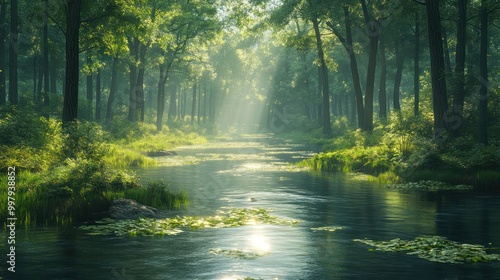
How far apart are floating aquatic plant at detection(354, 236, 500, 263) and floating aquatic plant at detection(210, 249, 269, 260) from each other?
113 inches

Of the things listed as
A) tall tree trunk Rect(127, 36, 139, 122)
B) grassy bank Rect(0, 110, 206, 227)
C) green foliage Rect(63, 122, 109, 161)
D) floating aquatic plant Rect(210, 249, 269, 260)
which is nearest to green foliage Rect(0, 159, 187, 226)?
grassy bank Rect(0, 110, 206, 227)

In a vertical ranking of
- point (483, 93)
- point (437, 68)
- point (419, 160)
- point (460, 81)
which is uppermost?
point (437, 68)

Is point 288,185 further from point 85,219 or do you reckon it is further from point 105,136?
point 85,219

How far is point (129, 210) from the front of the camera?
58.4ft

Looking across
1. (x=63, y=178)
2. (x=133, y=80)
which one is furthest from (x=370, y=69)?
(x=63, y=178)

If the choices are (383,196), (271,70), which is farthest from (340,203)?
(271,70)

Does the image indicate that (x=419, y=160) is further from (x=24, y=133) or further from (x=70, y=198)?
(x=24, y=133)

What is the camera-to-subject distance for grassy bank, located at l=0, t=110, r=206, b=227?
56.0 ft

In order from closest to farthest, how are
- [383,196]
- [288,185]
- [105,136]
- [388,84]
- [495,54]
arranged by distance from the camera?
[383,196]
[105,136]
[288,185]
[495,54]
[388,84]

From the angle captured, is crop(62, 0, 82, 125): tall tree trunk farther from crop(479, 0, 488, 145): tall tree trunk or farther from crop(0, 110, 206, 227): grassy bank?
crop(479, 0, 488, 145): tall tree trunk

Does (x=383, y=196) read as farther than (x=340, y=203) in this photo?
Yes

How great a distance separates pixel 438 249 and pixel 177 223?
7353mm

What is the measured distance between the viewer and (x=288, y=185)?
27.0 metres

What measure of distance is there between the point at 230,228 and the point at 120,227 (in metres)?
3.04
